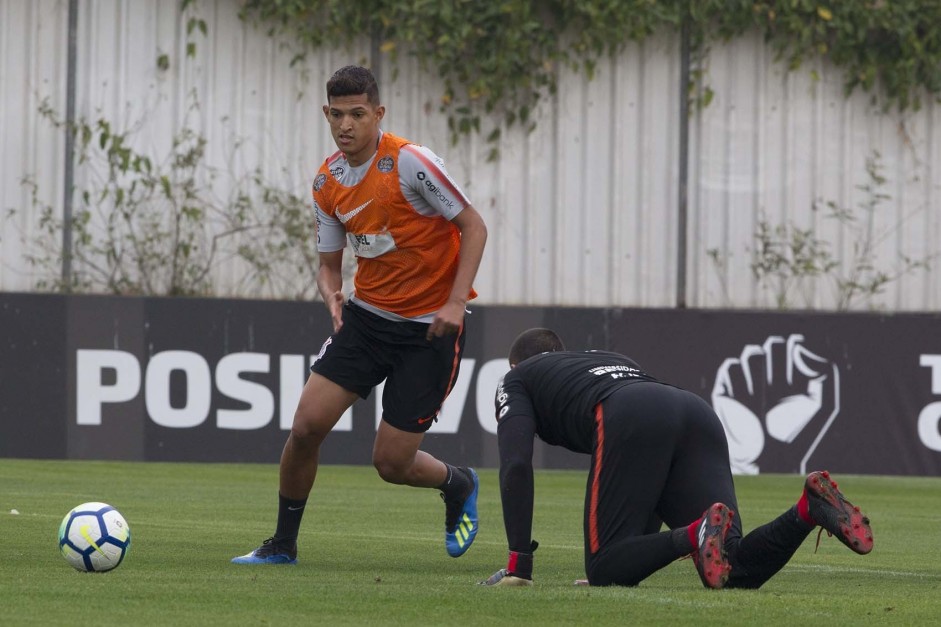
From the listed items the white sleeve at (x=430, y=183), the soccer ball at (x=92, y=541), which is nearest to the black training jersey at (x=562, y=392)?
the white sleeve at (x=430, y=183)

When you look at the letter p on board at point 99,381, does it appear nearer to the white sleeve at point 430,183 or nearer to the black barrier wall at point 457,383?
the black barrier wall at point 457,383

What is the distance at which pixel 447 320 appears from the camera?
23.9 feet

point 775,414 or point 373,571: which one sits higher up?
point 775,414

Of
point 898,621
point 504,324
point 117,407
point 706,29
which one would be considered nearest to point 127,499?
point 117,407

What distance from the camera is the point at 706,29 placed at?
19.1m

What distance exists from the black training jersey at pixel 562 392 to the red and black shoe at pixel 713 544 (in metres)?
0.82

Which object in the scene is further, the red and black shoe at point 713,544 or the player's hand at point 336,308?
the player's hand at point 336,308

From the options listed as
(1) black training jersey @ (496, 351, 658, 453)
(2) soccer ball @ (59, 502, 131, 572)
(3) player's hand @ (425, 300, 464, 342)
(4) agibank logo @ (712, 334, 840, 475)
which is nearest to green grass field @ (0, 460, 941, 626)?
(2) soccer ball @ (59, 502, 131, 572)

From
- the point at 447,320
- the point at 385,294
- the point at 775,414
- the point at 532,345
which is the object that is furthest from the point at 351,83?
the point at 775,414

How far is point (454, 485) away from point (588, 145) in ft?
37.1

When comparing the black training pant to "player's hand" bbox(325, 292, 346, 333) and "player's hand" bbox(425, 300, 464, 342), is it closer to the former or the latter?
"player's hand" bbox(425, 300, 464, 342)

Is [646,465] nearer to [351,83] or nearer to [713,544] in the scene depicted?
[713,544]

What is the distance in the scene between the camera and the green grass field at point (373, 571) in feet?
18.1

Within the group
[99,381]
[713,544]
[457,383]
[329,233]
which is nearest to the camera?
[713,544]
